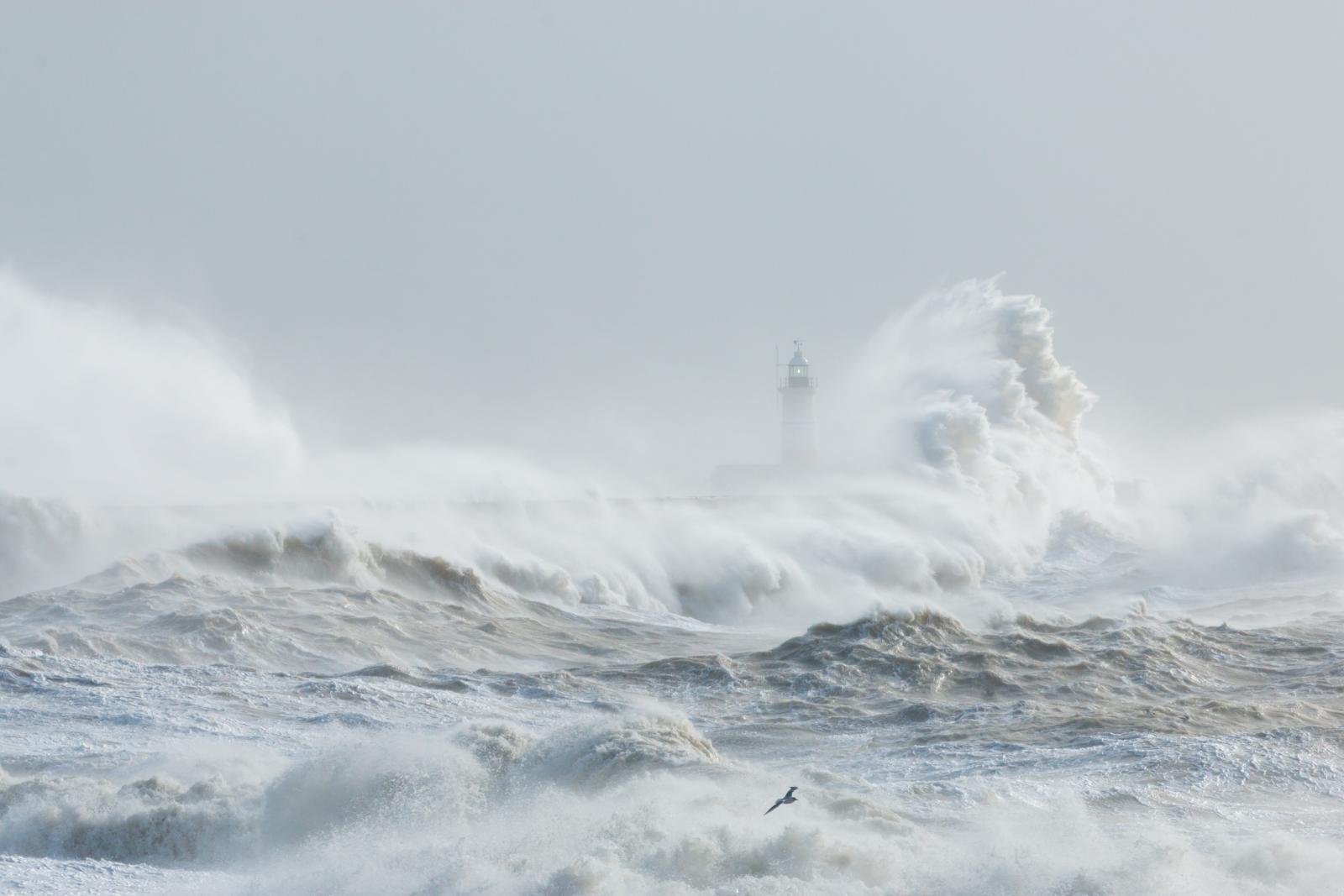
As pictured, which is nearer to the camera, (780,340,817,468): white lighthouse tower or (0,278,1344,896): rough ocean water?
(0,278,1344,896): rough ocean water

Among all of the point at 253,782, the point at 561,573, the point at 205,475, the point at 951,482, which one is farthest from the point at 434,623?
the point at 951,482

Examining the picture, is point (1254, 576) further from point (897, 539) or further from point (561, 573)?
point (561, 573)

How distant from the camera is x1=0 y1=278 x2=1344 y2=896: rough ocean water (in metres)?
6.79

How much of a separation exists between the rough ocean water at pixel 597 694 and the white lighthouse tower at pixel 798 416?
14337mm

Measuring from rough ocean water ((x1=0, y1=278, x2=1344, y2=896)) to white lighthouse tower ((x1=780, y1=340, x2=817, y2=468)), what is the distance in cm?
1434

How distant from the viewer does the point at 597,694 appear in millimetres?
11734

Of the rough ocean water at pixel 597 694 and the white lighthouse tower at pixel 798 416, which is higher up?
the white lighthouse tower at pixel 798 416

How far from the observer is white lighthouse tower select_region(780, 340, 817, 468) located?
4225 centimetres

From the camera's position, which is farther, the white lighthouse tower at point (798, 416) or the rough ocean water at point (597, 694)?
the white lighthouse tower at point (798, 416)

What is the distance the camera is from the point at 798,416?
42781mm

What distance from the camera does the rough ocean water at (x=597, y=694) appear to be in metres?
6.79

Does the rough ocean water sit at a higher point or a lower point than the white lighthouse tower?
lower

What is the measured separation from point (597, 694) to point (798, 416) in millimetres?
31459

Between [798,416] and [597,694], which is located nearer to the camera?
[597,694]
